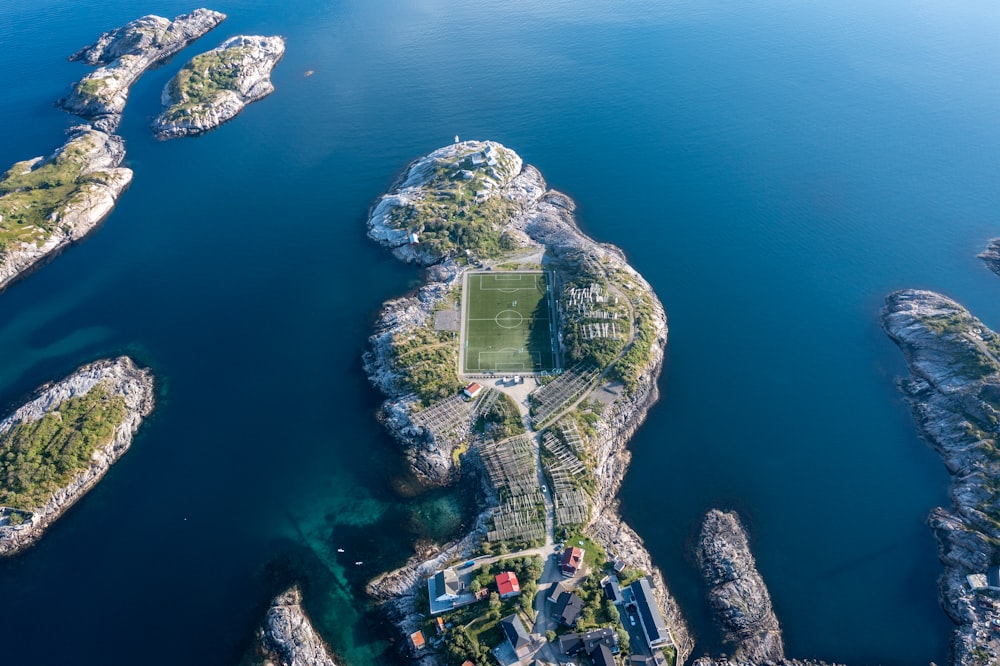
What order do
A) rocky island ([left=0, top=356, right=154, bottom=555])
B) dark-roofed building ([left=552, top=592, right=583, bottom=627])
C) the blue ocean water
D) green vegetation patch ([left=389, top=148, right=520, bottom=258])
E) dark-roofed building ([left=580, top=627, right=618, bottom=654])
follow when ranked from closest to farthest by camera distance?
dark-roofed building ([left=580, top=627, right=618, bottom=654]), dark-roofed building ([left=552, top=592, right=583, bottom=627]), the blue ocean water, rocky island ([left=0, top=356, right=154, bottom=555]), green vegetation patch ([left=389, top=148, right=520, bottom=258])

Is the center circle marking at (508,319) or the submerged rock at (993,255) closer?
the center circle marking at (508,319)

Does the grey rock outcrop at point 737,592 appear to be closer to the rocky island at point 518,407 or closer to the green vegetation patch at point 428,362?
the rocky island at point 518,407

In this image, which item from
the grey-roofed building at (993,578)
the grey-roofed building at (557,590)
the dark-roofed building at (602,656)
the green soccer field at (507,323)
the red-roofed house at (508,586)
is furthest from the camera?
the green soccer field at (507,323)

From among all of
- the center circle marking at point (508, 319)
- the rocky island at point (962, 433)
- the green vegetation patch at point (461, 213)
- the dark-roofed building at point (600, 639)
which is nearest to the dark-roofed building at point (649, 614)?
the dark-roofed building at point (600, 639)

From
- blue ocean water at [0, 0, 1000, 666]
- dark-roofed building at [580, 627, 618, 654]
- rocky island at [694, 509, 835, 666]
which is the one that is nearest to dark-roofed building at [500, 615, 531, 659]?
dark-roofed building at [580, 627, 618, 654]

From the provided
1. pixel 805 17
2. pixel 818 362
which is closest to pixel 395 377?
pixel 818 362

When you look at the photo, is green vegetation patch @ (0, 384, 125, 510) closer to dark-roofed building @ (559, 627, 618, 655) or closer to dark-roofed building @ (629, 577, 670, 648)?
dark-roofed building @ (559, 627, 618, 655)
